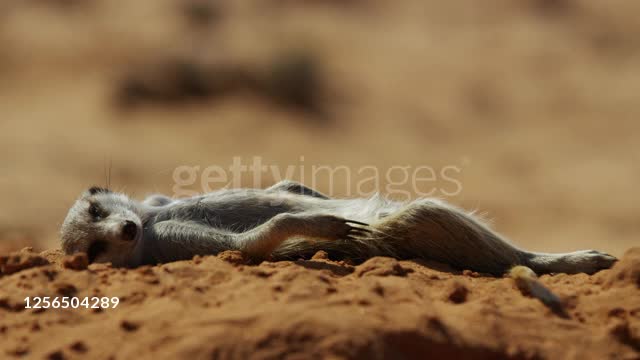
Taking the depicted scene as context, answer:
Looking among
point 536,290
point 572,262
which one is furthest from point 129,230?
point 572,262

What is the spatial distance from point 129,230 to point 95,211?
0.66 m

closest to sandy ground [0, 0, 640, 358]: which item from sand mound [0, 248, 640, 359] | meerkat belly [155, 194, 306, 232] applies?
sand mound [0, 248, 640, 359]

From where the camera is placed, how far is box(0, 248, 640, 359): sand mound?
382 centimetres

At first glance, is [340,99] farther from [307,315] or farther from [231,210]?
[307,315]

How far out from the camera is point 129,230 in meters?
5.13

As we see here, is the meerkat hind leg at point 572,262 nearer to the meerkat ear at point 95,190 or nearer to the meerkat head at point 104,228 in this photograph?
the meerkat head at point 104,228

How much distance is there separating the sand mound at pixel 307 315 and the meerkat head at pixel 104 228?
0.44 meters

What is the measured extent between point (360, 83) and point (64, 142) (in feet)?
25.6

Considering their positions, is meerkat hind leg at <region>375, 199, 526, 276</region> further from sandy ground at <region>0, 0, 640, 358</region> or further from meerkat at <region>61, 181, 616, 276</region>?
sandy ground at <region>0, 0, 640, 358</region>

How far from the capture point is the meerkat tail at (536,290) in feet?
14.2

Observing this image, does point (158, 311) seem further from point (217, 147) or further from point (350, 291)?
point (217, 147)

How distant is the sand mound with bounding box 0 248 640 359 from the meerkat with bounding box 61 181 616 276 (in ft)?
1.41

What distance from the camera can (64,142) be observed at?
1773 cm

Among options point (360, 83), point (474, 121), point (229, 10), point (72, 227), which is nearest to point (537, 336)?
point (72, 227)
